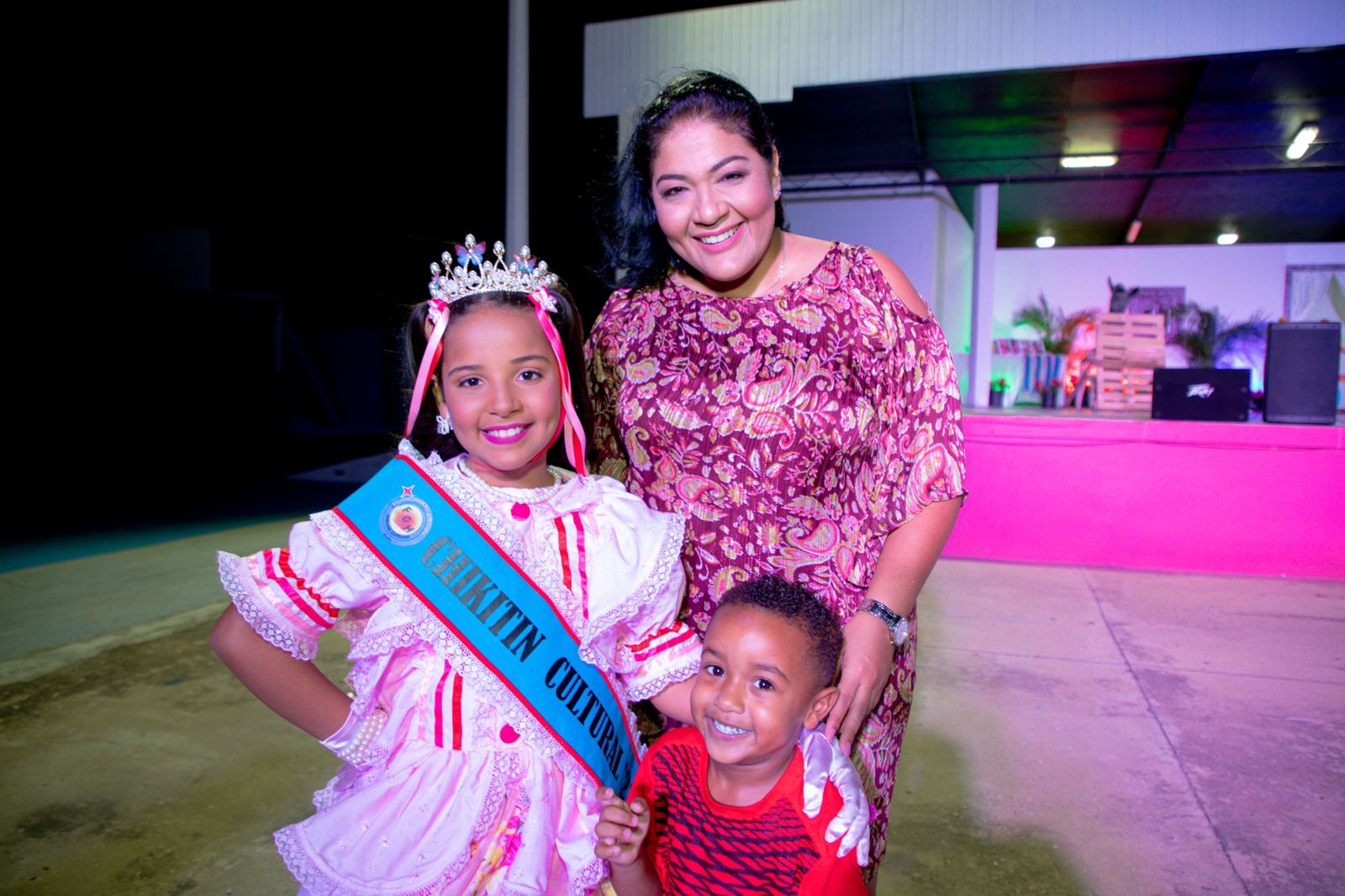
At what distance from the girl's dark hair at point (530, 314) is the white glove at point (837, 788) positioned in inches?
23.2

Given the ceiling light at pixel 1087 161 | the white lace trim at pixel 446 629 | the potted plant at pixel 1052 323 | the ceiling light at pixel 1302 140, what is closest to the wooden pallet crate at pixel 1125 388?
the potted plant at pixel 1052 323

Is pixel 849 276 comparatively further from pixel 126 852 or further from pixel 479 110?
pixel 479 110

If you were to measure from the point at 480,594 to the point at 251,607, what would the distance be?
0.29 meters

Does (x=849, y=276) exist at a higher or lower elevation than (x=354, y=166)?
lower

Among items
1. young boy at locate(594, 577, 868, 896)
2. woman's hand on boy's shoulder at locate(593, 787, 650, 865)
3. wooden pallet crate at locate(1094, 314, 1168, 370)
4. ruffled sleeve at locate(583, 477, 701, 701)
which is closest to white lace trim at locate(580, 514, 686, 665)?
ruffled sleeve at locate(583, 477, 701, 701)

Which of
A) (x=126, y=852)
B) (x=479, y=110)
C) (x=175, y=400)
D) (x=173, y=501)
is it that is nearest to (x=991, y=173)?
(x=479, y=110)

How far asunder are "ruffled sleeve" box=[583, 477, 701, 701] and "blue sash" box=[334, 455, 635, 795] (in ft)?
0.22

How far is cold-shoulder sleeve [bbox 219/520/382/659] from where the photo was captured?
1.08m

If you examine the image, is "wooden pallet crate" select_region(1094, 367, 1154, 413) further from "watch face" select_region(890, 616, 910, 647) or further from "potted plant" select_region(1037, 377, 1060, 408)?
"watch face" select_region(890, 616, 910, 647)

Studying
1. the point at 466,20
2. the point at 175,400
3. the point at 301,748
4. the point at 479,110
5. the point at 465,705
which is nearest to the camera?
the point at 465,705

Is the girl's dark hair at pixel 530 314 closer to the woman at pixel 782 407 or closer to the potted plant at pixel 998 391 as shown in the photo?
the woman at pixel 782 407

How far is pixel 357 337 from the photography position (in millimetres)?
13703

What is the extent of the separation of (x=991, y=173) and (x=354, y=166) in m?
8.63

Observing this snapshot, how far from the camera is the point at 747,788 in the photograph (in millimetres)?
1192
